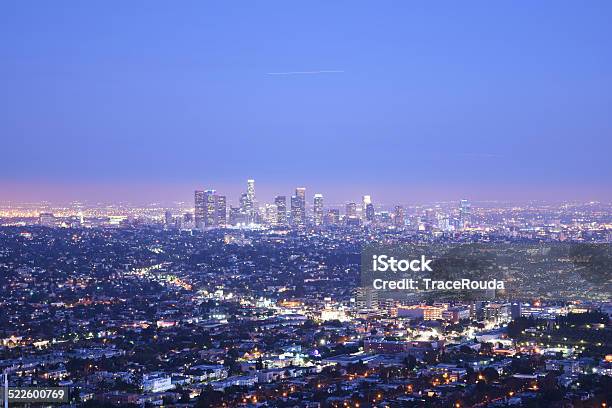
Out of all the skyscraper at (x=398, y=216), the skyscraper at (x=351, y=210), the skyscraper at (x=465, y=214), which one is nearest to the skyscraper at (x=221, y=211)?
the skyscraper at (x=351, y=210)

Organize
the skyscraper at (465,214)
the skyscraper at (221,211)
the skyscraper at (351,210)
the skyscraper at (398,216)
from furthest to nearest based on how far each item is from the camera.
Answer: the skyscraper at (221,211)
the skyscraper at (351,210)
the skyscraper at (398,216)
the skyscraper at (465,214)

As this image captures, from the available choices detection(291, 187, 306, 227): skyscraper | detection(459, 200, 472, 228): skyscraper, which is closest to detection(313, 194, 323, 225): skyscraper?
detection(291, 187, 306, 227): skyscraper

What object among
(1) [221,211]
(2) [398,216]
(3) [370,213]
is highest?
(1) [221,211]

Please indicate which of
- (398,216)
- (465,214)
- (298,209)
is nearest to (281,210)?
(298,209)

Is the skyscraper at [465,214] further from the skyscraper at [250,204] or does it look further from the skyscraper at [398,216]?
the skyscraper at [250,204]

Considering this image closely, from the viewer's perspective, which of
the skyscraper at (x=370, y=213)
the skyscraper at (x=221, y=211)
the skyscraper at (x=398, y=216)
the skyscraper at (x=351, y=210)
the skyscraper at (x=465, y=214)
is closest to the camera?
the skyscraper at (x=465, y=214)

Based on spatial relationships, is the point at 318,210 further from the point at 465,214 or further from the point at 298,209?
the point at 465,214

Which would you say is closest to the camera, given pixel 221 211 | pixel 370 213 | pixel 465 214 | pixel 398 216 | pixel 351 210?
pixel 465 214

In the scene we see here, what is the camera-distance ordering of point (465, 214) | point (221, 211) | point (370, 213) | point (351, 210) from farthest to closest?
point (221, 211) → point (351, 210) → point (370, 213) → point (465, 214)
